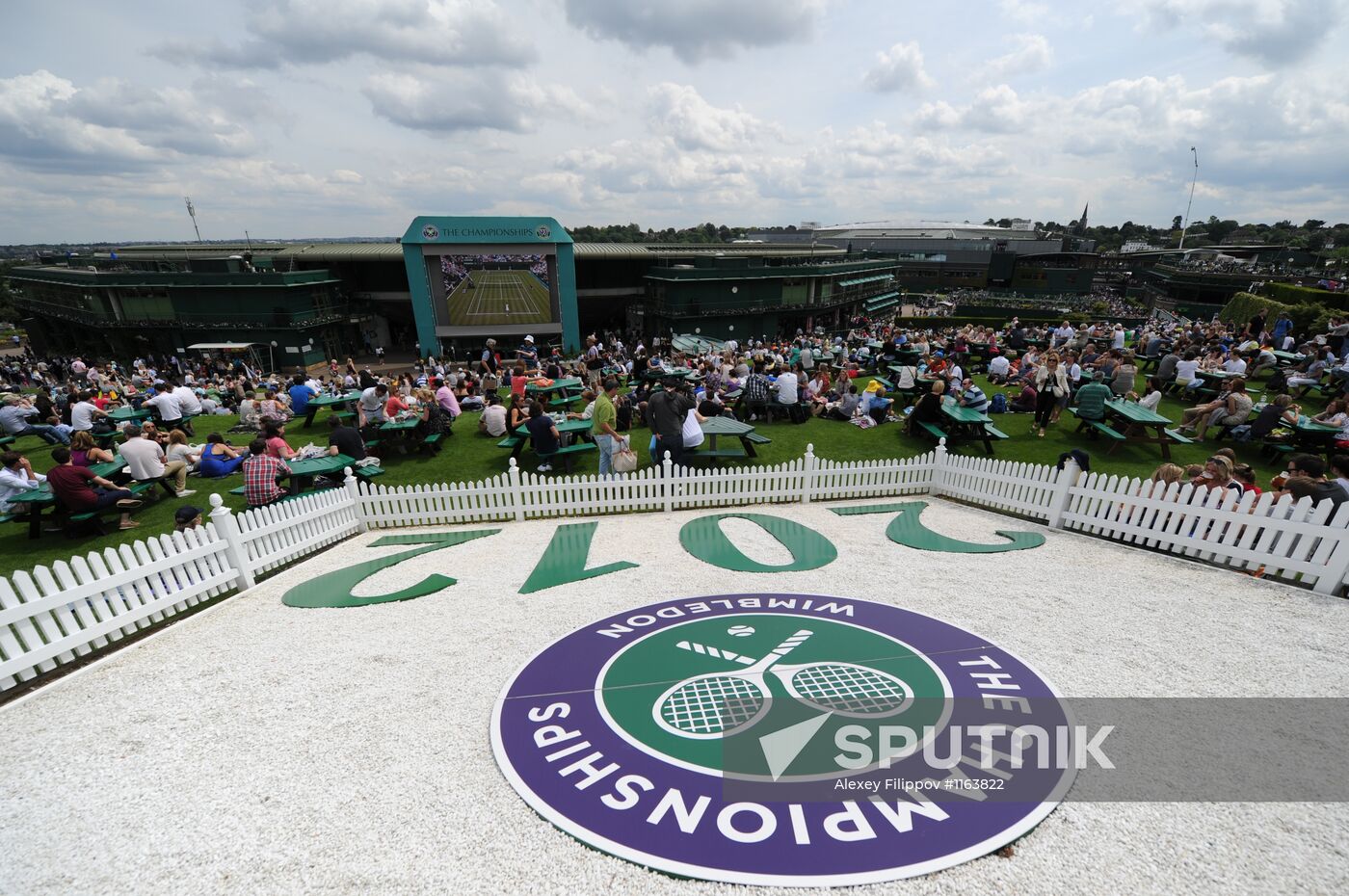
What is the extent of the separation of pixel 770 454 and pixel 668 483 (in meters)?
3.51

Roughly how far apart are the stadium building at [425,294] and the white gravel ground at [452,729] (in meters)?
30.6

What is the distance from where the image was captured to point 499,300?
3591cm

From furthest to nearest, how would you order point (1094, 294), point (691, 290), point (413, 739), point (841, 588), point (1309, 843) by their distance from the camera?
point (1094, 294) < point (691, 290) < point (841, 588) < point (413, 739) < point (1309, 843)

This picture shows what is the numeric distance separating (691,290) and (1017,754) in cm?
3808

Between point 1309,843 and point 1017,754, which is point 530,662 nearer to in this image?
point 1017,754

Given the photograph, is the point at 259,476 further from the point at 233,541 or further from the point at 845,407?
the point at 845,407

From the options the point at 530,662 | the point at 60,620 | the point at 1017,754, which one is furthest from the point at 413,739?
the point at 1017,754

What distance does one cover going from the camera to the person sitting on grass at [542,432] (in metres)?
10.3

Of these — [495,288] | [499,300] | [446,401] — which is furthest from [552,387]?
[499,300]

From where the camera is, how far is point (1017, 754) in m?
3.77

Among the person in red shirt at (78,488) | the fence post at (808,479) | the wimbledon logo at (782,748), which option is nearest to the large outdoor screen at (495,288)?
the person in red shirt at (78,488)

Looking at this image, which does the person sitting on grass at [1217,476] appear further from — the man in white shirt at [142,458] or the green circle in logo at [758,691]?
the man in white shirt at [142,458]

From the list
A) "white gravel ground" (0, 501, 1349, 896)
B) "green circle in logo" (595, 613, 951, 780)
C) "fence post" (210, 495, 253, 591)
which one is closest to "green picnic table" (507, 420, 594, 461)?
"white gravel ground" (0, 501, 1349, 896)

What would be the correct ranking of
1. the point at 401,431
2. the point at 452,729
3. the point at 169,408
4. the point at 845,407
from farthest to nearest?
the point at 845,407
the point at 169,408
the point at 401,431
the point at 452,729
